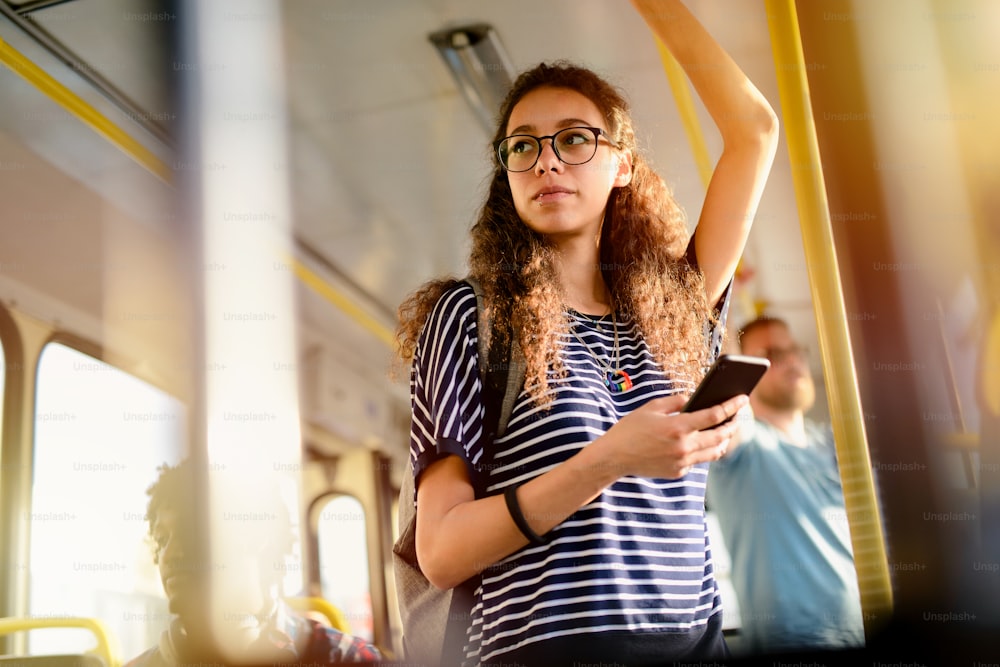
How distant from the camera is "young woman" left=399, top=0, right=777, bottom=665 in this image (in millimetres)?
1009

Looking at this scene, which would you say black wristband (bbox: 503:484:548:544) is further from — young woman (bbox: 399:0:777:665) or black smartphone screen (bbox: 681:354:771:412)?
black smartphone screen (bbox: 681:354:771:412)

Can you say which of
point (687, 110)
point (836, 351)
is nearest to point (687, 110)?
point (687, 110)

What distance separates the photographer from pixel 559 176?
4.14 feet

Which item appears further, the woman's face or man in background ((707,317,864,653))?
man in background ((707,317,864,653))

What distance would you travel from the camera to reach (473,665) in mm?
1059

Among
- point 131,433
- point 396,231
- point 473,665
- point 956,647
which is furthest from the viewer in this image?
point 396,231

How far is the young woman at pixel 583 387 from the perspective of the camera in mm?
1009

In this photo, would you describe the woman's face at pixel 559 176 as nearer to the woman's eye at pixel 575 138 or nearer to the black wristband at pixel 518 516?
the woman's eye at pixel 575 138

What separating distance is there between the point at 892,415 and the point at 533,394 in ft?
3.21

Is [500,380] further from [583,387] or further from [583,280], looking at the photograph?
[583,280]

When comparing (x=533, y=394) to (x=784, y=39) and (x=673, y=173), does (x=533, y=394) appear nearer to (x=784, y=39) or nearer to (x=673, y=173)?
(x=784, y=39)

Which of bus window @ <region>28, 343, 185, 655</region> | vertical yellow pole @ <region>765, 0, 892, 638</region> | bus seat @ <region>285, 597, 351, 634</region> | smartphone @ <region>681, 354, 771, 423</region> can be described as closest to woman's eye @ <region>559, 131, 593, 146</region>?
smartphone @ <region>681, 354, 771, 423</region>

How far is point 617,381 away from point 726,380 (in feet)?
0.63

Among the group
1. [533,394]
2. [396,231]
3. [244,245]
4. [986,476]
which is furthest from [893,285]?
[396,231]
